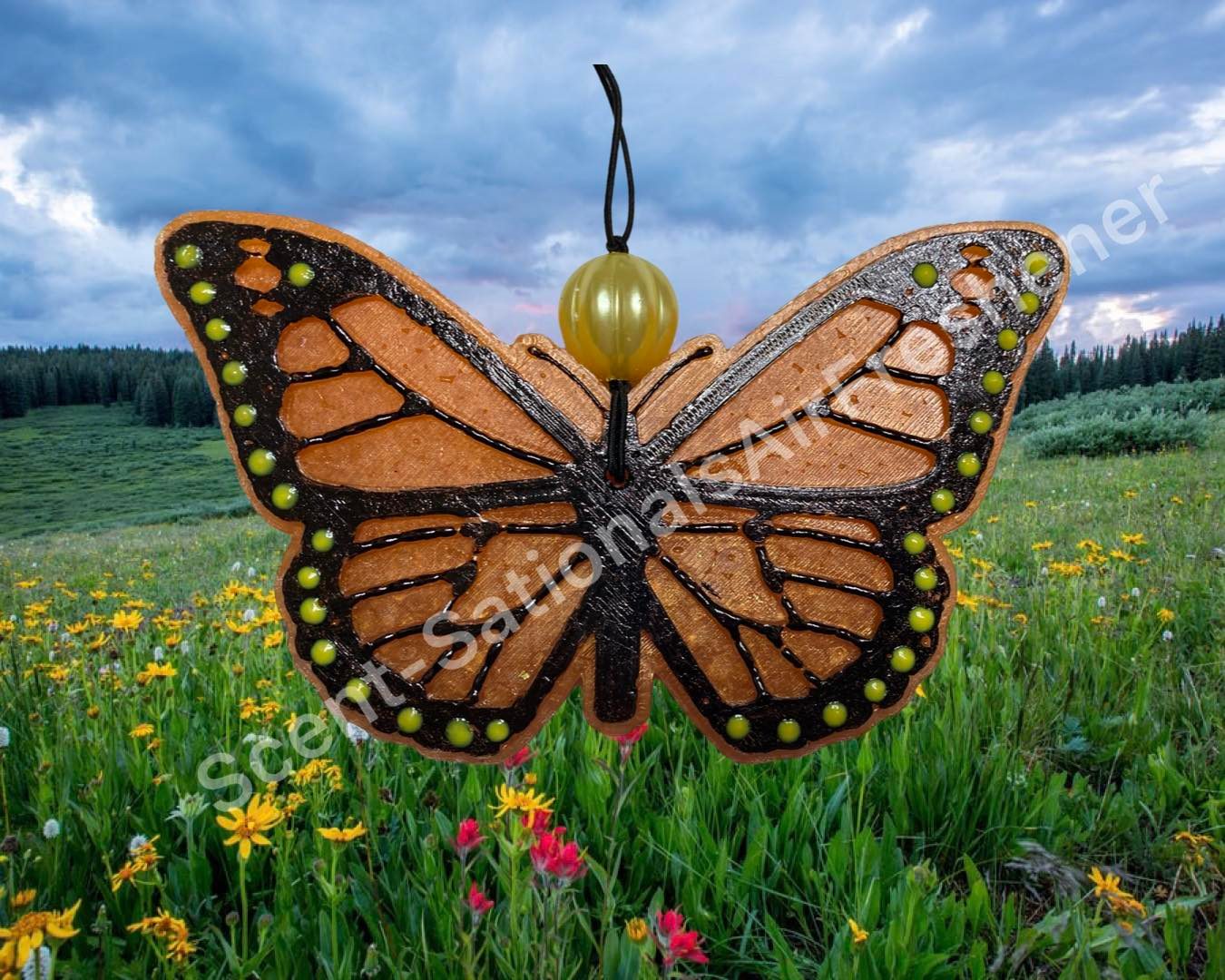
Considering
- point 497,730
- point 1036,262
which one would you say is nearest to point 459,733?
point 497,730

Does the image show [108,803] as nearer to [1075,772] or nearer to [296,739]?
[296,739]

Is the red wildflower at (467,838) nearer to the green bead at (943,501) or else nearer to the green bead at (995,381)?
the green bead at (943,501)

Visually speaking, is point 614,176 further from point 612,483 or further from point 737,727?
point 737,727

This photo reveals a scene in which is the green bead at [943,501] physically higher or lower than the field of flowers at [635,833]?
higher

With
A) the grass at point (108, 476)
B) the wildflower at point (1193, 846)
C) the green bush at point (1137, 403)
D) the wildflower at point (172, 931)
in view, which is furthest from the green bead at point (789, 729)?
the green bush at point (1137, 403)

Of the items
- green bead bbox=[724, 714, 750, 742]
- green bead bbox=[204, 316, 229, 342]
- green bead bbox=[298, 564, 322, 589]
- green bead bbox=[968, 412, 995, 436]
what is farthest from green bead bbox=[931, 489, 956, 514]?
green bead bbox=[204, 316, 229, 342]
